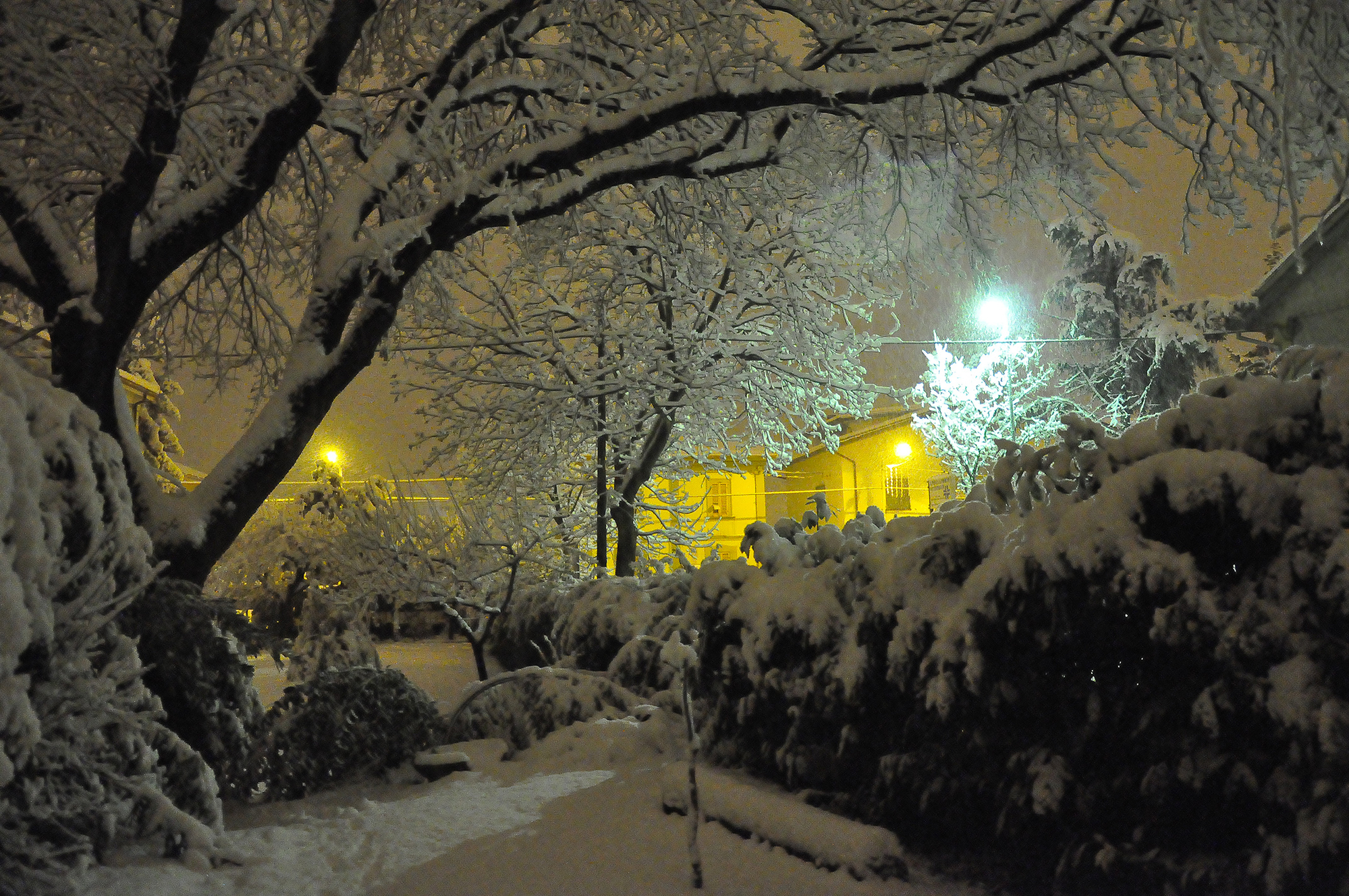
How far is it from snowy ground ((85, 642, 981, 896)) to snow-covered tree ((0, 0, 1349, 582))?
2.02 meters

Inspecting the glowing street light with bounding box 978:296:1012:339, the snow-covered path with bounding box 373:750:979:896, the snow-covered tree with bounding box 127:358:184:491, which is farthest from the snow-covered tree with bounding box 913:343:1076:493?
the snow-covered path with bounding box 373:750:979:896

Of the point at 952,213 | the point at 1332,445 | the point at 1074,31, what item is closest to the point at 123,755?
the point at 1332,445

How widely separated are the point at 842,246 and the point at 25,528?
11779 mm

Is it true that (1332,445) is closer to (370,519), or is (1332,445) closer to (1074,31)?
(1074,31)

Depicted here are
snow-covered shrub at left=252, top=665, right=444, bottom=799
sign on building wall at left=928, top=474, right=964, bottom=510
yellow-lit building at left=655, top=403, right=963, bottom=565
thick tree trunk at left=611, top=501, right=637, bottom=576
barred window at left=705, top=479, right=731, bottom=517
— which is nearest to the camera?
snow-covered shrub at left=252, top=665, right=444, bottom=799

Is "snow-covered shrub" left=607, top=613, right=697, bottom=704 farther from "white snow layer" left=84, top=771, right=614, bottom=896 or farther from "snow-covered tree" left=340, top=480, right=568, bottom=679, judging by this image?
"snow-covered tree" left=340, top=480, right=568, bottom=679

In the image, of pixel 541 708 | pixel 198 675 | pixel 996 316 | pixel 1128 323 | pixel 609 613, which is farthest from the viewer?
pixel 1128 323

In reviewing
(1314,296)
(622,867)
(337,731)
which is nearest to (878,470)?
(1314,296)

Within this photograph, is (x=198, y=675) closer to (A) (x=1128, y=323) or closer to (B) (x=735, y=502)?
(A) (x=1128, y=323)

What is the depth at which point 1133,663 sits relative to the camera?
327cm

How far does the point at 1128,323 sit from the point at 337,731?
22.1 m

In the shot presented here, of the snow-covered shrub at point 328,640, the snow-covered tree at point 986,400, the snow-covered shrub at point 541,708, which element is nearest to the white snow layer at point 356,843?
the snow-covered shrub at point 541,708

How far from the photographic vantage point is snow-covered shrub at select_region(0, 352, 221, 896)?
2.94 metres

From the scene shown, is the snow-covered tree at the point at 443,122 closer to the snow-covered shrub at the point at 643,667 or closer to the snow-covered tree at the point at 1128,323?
the snow-covered shrub at the point at 643,667
